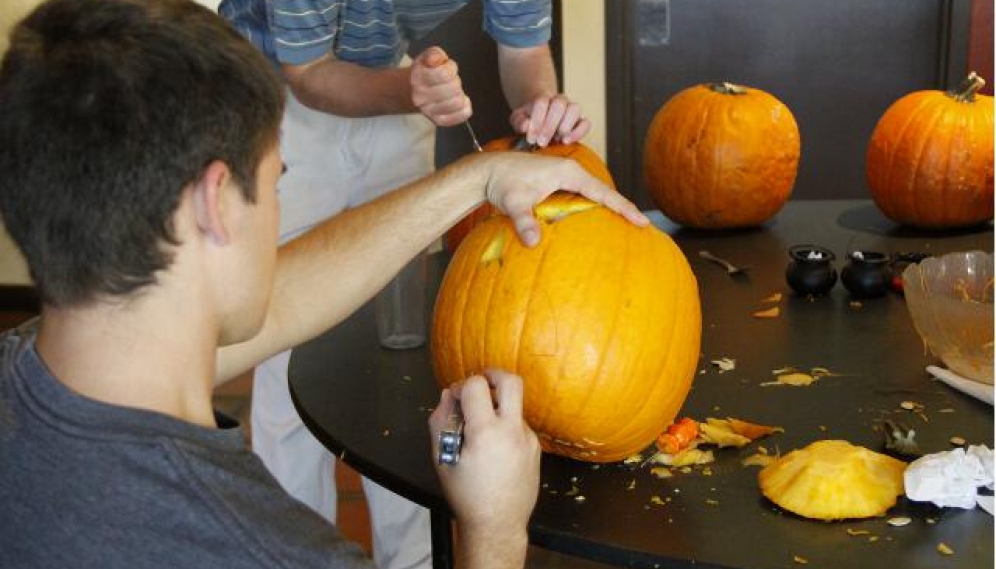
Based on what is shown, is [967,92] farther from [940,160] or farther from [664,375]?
[664,375]

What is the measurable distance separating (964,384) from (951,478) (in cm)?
30

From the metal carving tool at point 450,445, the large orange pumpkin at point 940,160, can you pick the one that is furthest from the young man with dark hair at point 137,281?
the large orange pumpkin at point 940,160

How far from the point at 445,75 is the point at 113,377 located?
30.4 inches

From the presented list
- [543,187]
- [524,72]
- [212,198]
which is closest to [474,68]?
[524,72]

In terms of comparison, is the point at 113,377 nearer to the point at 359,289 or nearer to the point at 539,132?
the point at 359,289

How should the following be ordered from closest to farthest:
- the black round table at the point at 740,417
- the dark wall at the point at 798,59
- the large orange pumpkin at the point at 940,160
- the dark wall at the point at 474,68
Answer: the black round table at the point at 740,417
the large orange pumpkin at the point at 940,160
the dark wall at the point at 798,59
the dark wall at the point at 474,68

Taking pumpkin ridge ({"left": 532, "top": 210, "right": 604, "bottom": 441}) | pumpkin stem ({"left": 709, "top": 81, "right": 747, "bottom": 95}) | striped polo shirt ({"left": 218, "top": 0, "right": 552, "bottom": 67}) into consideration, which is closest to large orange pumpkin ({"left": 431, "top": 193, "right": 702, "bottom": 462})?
pumpkin ridge ({"left": 532, "top": 210, "right": 604, "bottom": 441})

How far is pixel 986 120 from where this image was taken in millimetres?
2023

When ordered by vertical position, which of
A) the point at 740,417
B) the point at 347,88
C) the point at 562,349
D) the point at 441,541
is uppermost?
the point at 347,88

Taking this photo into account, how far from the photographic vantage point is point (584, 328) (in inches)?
46.6

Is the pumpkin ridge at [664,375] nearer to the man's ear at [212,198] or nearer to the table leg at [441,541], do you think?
the table leg at [441,541]

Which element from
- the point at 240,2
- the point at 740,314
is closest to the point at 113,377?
the point at 740,314

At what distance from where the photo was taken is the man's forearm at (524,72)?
6.77ft

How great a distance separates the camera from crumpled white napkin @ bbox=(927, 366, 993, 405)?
1311 mm
